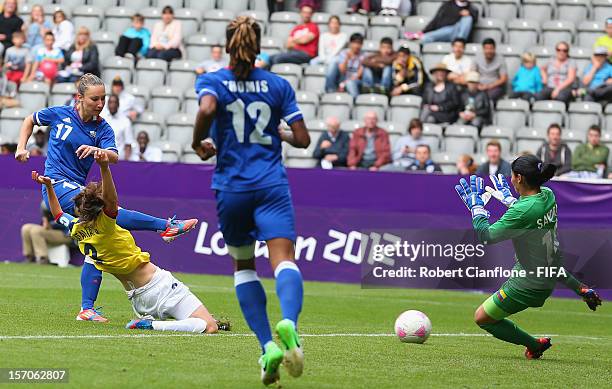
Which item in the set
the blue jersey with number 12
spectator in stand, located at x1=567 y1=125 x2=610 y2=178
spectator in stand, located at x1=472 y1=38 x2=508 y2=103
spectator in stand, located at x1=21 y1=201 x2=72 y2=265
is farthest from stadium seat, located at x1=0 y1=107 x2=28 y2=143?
the blue jersey with number 12

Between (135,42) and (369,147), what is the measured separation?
6.39 m

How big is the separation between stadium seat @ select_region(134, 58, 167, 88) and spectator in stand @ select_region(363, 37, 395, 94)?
416cm

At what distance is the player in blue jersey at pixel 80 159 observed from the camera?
35.7ft

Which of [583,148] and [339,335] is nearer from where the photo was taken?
[339,335]

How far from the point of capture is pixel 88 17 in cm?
Answer: 2486

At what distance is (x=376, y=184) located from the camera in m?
17.9

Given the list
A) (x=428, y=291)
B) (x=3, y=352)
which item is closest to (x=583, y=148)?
(x=428, y=291)

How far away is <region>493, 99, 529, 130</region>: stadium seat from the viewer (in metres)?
21.0

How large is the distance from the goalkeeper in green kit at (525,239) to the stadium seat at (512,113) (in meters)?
11.2

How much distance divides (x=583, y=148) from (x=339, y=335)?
374 inches

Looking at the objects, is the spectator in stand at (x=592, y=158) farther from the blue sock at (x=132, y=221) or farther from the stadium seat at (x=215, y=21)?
the blue sock at (x=132, y=221)

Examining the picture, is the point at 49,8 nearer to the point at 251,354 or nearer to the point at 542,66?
the point at 542,66

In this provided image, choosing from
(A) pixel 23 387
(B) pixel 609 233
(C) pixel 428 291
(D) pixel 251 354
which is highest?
(A) pixel 23 387

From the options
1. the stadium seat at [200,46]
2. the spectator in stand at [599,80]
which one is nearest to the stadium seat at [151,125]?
the stadium seat at [200,46]
